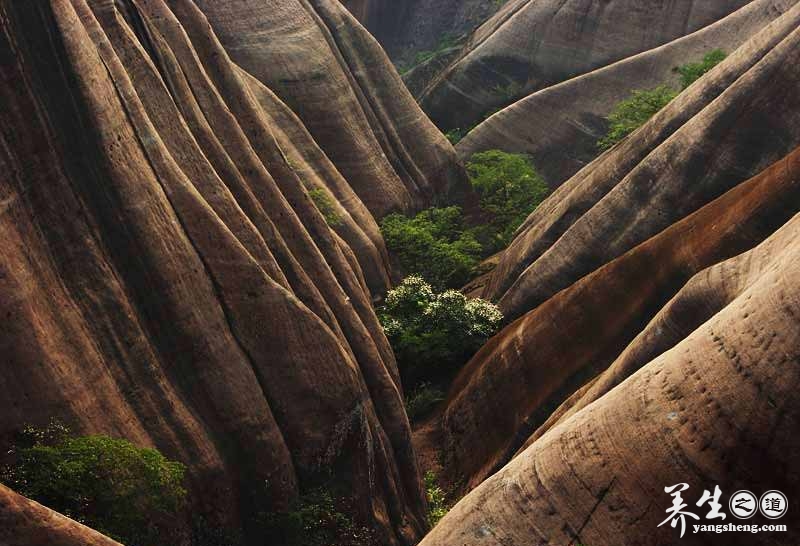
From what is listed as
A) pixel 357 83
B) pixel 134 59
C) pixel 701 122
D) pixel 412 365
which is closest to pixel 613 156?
pixel 701 122

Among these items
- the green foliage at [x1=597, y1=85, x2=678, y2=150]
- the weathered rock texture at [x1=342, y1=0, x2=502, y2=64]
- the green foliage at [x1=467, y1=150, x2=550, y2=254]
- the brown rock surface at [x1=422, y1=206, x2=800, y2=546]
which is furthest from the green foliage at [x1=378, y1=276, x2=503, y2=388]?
the weathered rock texture at [x1=342, y1=0, x2=502, y2=64]

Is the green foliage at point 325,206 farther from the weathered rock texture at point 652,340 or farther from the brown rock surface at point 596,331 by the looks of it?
the brown rock surface at point 596,331

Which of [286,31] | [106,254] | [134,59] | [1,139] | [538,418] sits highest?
[286,31]

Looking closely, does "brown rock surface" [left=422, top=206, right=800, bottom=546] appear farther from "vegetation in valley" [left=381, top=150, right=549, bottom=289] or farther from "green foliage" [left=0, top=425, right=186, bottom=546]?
"vegetation in valley" [left=381, top=150, right=549, bottom=289]

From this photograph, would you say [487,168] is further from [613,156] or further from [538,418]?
[538,418]

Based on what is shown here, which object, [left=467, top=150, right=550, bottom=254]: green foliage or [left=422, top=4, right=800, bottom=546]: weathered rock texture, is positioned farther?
[left=467, top=150, right=550, bottom=254]: green foliage
